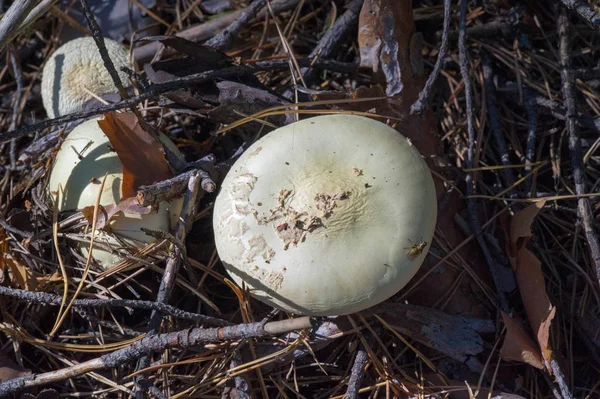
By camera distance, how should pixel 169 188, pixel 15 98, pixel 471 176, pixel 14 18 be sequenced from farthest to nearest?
pixel 15 98 → pixel 471 176 → pixel 169 188 → pixel 14 18

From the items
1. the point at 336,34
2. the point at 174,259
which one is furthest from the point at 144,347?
the point at 336,34

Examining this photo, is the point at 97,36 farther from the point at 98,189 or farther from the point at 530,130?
the point at 530,130

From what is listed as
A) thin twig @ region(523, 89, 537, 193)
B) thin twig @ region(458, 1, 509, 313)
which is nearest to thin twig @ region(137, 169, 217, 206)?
thin twig @ region(458, 1, 509, 313)

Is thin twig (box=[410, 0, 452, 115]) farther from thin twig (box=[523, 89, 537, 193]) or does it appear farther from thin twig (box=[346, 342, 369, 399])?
thin twig (box=[346, 342, 369, 399])

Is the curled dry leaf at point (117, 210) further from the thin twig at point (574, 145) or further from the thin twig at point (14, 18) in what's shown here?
the thin twig at point (574, 145)

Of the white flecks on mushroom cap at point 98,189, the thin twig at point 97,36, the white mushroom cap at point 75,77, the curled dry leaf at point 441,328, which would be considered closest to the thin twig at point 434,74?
the curled dry leaf at point 441,328

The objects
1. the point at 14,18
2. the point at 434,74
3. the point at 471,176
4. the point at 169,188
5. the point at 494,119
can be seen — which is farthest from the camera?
the point at 494,119

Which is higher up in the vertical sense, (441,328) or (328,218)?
(328,218)
